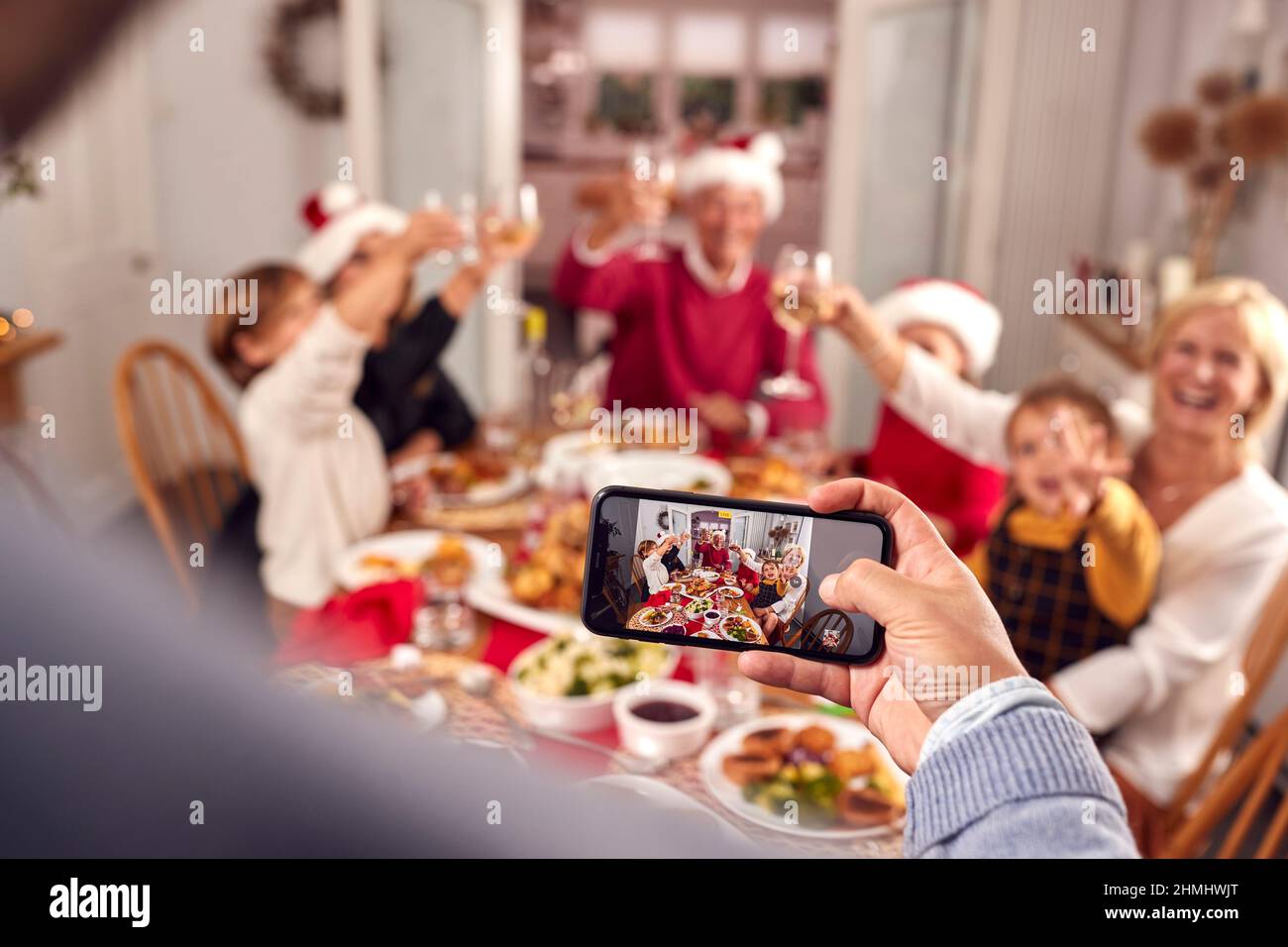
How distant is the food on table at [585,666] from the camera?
115cm

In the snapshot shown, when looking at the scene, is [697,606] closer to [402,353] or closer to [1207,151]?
[402,353]

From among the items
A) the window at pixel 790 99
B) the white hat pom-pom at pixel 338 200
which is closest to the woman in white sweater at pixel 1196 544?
the white hat pom-pom at pixel 338 200

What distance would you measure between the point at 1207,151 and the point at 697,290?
132 cm

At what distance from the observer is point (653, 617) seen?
0.56 m

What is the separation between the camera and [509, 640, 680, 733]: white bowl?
112cm

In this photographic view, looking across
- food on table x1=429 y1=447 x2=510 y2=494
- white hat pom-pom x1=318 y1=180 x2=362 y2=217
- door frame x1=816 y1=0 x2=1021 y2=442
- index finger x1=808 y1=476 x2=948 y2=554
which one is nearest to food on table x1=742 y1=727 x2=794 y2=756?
index finger x1=808 y1=476 x2=948 y2=554

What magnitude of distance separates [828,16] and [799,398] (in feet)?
17.6

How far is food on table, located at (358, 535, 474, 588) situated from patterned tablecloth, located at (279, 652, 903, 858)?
0.39 feet

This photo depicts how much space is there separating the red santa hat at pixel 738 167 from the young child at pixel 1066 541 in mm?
1182

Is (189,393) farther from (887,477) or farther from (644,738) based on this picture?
(644,738)

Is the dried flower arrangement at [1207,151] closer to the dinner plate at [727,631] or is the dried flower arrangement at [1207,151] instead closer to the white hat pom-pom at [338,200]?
the white hat pom-pom at [338,200]

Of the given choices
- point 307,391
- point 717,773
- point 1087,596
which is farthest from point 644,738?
point 307,391

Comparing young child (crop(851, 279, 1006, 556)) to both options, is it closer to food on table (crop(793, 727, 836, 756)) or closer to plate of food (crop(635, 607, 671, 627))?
food on table (crop(793, 727, 836, 756))

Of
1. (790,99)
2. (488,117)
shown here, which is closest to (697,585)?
(488,117)
